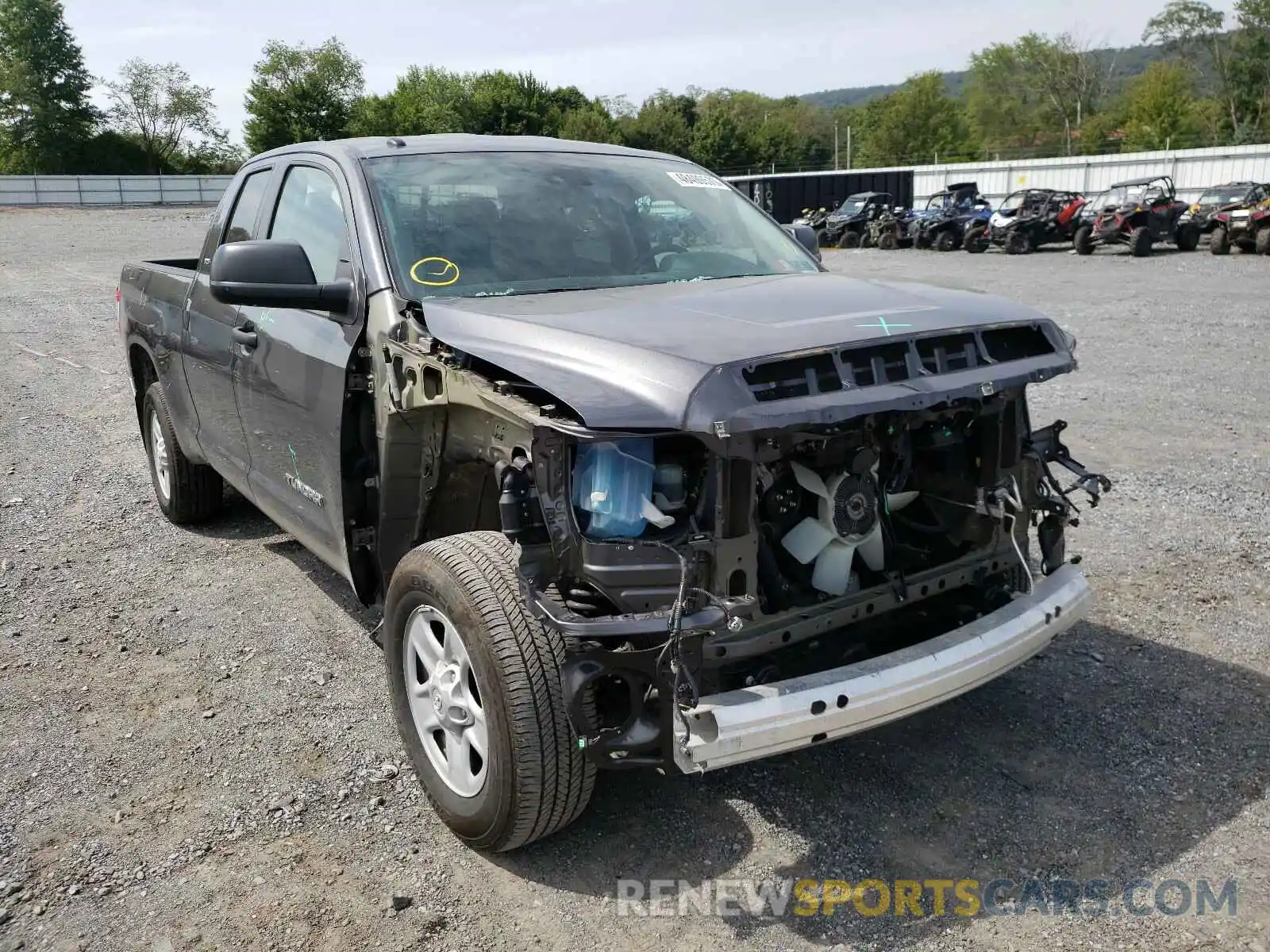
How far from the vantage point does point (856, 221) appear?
A: 31812mm

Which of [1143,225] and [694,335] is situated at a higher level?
[1143,225]

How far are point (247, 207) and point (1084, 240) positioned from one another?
77.0 ft

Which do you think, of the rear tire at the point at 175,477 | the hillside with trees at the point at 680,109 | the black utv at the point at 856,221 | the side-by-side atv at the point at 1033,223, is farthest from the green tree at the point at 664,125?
the rear tire at the point at 175,477

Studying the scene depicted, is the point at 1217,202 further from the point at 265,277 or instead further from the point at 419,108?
the point at 419,108

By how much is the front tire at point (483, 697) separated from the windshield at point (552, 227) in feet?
3.30

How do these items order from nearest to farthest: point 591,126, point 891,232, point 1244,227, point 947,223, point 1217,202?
point 1244,227 < point 1217,202 < point 947,223 < point 891,232 < point 591,126

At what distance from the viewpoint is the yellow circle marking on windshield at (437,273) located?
11.5 feet

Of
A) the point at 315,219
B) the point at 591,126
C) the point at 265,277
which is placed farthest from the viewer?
the point at 591,126

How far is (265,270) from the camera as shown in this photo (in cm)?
339

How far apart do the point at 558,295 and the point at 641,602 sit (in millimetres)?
1238

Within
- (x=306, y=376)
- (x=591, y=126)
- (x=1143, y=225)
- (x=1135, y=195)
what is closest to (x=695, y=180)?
(x=306, y=376)

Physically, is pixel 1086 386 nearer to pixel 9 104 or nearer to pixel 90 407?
pixel 90 407

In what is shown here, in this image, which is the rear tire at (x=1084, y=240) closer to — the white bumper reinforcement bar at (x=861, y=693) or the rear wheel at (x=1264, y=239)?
the rear wheel at (x=1264, y=239)

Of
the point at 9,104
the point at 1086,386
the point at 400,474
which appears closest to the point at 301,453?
the point at 400,474
